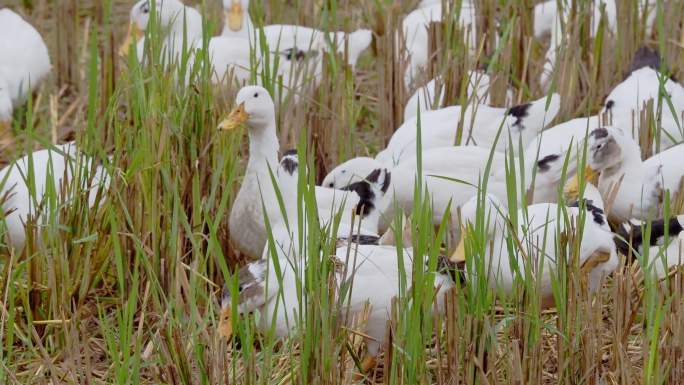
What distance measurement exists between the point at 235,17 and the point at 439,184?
1997mm

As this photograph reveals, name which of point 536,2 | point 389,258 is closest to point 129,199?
point 389,258

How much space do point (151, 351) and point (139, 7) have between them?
326 cm

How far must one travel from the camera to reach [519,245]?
10.8 feet

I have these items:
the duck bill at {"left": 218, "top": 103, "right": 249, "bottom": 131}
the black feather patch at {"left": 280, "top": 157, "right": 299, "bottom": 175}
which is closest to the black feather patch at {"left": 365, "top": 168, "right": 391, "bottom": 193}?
the black feather patch at {"left": 280, "top": 157, "right": 299, "bottom": 175}

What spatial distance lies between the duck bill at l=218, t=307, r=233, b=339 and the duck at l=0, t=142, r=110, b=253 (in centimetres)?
58

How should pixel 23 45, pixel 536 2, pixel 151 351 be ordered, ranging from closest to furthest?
pixel 151 351, pixel 23 45, pixel 536 2

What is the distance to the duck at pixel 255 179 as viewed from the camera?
4.51 m

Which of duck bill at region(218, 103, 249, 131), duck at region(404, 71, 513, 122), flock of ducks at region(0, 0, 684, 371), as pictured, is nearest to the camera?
flock of ducks at region(0, 0, 684, 371)

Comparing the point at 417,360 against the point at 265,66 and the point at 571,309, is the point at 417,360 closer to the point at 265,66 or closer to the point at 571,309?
the point at 571,309

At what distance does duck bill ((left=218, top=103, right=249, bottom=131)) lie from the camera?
450 cm

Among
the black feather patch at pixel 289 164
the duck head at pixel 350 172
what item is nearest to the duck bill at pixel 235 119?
the black feather patch at pixel 289 164

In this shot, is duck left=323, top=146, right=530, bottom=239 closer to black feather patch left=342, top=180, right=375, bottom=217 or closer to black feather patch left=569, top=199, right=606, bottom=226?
black feather patch left=342, top=180, right=375, bottom=217

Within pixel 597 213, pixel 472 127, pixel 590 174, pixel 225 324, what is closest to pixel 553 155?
pixel 590 174

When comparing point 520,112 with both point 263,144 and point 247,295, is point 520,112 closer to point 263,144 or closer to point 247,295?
point 263,144
